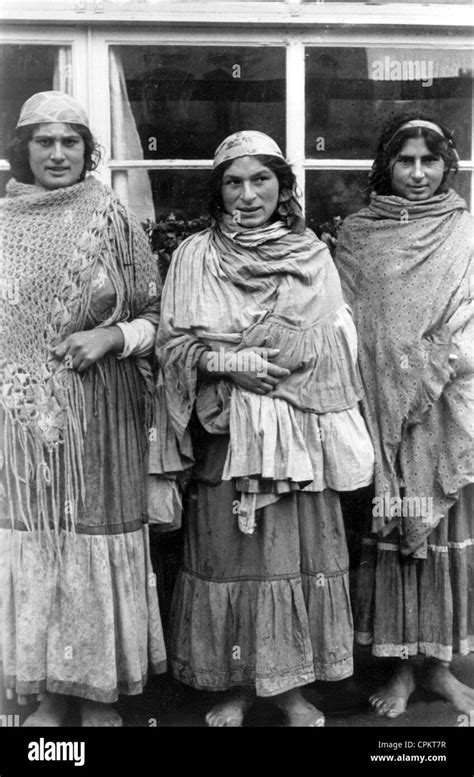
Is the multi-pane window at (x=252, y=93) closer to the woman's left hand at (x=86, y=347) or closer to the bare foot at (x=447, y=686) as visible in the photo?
the woman's left hand at (x=86, y=347)

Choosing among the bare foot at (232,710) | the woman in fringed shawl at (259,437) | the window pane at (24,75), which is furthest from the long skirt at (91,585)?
the window pane at (24,75)

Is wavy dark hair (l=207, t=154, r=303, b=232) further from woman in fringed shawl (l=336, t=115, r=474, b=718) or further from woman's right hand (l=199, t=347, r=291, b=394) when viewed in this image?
woman's right hand (l=199, t=347, r=291, b=394)

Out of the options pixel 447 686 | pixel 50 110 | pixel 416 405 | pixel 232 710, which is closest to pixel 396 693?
pixel 447 686

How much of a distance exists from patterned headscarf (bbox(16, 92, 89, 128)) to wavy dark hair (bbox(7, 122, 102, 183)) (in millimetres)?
19

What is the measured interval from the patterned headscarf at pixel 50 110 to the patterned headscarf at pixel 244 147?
470 millimetres

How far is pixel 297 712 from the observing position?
117 inches

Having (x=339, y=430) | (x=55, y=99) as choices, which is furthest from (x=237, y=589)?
(x=55, y=99)

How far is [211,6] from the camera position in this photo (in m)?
3.22

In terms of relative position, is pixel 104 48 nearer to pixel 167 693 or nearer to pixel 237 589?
pixel 237 589

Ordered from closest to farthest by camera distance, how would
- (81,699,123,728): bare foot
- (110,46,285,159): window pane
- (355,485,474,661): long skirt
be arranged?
(81,699,123,728): bare foot < (355,485,474,661): long skirt < (110,46,285,159): window pane

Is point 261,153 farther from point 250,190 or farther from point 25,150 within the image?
point 25,150

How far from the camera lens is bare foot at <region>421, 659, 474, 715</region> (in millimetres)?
3113

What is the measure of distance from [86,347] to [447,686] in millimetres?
1737

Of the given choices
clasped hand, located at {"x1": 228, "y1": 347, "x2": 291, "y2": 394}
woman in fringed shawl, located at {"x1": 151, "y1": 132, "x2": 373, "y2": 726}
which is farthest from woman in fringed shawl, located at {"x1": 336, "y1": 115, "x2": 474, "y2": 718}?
clasped hand, located at {"x1": 228, "y1": 347, "x2": 291, "y2": 394}
